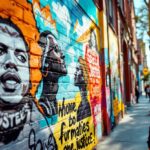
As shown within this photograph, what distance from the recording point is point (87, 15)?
869cm

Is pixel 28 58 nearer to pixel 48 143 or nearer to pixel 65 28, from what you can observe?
pixel 48 143

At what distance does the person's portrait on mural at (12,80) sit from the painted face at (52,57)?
2.70 ft

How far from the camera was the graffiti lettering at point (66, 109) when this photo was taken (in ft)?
18.5

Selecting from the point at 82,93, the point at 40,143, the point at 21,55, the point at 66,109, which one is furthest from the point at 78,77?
the point at 21,55

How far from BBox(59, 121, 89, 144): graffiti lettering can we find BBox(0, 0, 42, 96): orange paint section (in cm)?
145

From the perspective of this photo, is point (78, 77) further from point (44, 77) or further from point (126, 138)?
point (126, 138)

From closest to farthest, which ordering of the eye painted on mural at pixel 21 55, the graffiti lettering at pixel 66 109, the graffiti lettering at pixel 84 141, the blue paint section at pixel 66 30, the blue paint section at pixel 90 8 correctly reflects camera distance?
the eye painted on mural at pixel 21 55 → the blue paint section at pixel 66 30 → the graffiti lettering at pixel 66 109 → the graffiti lettering at pixel 84 141 → the blue paint section at pixel 90 8

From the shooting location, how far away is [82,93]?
758 centimetres

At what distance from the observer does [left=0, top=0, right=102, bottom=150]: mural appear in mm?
3693

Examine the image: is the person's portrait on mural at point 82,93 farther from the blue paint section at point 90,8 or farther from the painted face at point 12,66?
the painted face at point 12,66

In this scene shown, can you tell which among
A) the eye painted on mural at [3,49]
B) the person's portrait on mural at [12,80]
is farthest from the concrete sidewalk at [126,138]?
the eye painted on mural at [3,49]

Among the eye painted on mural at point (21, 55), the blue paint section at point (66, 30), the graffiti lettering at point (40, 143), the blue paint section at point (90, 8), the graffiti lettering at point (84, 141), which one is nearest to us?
the eye painted on mural at point (21, 55)

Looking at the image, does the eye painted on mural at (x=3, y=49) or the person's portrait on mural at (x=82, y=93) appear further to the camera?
the person's portrait on mural at (x=82, y=93)

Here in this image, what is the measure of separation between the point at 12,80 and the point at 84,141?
13.1ft
